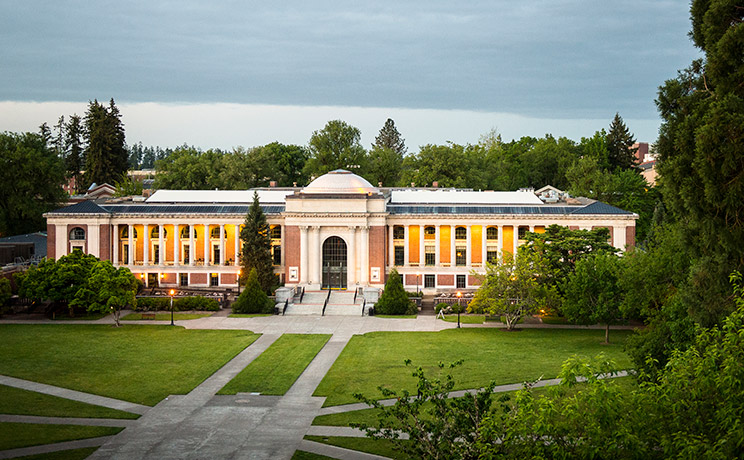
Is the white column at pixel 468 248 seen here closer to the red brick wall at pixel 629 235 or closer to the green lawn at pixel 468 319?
the green lawn at pixel 468 319

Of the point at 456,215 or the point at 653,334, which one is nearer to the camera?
the point at 653,334

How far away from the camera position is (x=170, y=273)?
82.9 m

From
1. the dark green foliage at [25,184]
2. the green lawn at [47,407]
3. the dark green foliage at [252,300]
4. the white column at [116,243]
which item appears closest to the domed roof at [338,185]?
the dark green foliage at [252,300]

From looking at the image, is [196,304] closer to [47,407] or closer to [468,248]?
[468,248]

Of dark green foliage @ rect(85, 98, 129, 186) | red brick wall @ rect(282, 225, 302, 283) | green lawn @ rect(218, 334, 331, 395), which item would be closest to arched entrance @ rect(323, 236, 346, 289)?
red brick wall @ rect(282, 225, 302, 283)

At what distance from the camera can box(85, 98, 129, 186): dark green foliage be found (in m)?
136

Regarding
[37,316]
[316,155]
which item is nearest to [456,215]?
[37,316]

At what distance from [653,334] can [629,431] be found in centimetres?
2102

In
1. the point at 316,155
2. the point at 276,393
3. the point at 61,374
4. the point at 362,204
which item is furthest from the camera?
the point at 316,155

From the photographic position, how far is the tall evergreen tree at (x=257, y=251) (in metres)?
76.3

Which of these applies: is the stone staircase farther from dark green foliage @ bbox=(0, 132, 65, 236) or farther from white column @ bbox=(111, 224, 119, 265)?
dark green foliage @ bbox=(0, 132, 65, 236)

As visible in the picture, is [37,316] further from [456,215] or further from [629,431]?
[629,431]

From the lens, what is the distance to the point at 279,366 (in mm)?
48188

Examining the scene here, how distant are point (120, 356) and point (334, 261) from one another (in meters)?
32.7
